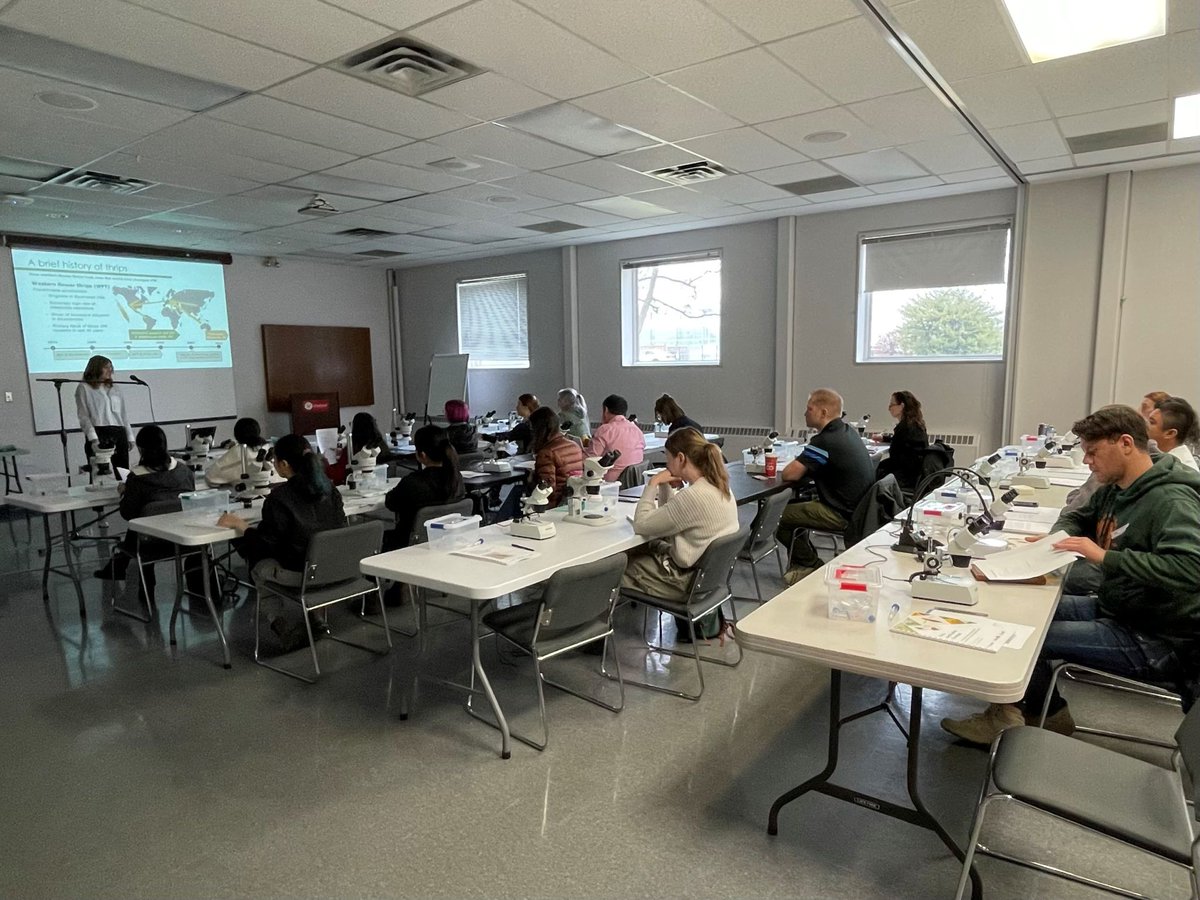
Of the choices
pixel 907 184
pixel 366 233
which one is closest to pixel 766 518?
pixel 907 184

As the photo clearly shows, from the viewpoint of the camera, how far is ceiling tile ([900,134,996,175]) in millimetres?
4930

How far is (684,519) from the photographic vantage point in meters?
3.06

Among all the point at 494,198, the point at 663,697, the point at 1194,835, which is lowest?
the point at 663,697

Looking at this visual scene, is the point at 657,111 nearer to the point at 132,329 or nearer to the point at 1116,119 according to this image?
the point at 1116,119

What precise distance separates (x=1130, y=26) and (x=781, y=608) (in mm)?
3293

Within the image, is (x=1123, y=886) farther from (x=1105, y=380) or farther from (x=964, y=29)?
(x=1105, y=380)

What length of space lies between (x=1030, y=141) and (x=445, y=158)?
4.07 m

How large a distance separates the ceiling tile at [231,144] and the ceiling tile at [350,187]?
44cm

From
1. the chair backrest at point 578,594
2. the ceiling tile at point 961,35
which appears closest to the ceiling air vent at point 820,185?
the ceiling tile at point 961,35

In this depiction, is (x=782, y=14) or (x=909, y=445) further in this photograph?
(x=909, y=445)

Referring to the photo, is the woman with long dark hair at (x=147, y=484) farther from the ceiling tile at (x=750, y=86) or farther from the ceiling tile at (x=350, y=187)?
the ceiling tile at (x=750, y=86)

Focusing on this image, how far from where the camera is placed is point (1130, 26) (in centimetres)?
330

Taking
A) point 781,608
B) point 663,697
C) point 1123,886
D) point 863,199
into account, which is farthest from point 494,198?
point 1123,886

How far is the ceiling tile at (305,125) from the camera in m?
3.95
